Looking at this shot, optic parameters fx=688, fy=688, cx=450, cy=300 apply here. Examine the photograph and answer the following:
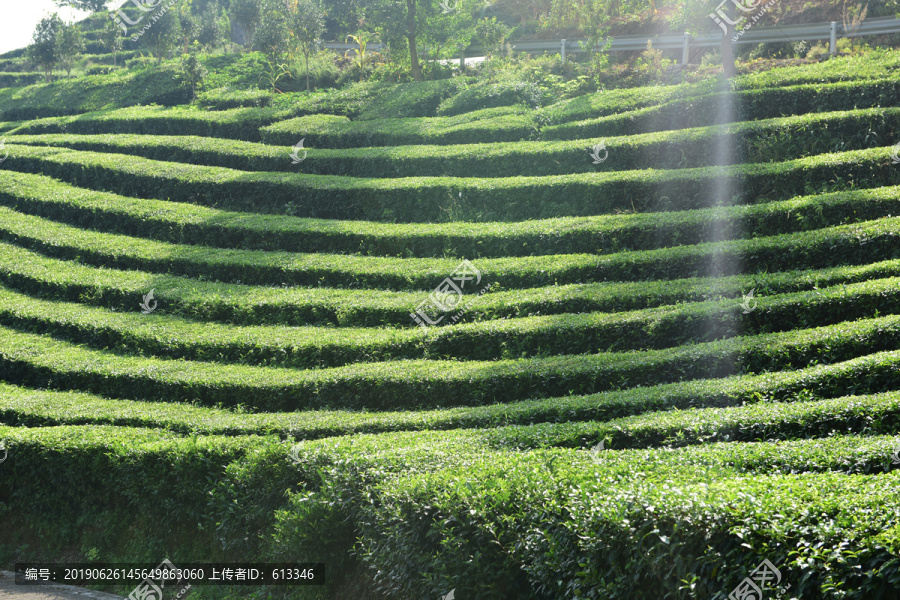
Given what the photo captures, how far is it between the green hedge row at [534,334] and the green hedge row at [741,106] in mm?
9311

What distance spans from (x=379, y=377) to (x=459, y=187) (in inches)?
345

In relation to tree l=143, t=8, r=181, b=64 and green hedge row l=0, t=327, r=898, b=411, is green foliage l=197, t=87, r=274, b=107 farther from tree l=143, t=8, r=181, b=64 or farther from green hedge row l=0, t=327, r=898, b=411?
green hedge row l=0, t=327, r=898, b=411

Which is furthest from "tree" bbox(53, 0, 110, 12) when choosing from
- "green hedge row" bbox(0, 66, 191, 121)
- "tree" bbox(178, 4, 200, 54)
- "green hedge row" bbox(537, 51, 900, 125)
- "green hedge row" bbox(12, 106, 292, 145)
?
"green hedge row" bbox(537, 51, 900, 125)

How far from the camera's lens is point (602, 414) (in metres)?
9.95

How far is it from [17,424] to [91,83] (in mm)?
30130

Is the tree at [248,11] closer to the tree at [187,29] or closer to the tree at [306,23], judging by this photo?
the tree at [187,29]

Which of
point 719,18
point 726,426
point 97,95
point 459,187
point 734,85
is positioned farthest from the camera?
point 97,95

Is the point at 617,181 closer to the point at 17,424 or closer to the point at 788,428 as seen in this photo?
the point at 788,428

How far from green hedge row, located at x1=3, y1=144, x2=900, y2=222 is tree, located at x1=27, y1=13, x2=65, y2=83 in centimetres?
2046

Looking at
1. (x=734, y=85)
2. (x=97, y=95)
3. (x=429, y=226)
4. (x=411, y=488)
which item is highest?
(x=97, y=95)

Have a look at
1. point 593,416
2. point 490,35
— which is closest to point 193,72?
point 490,35

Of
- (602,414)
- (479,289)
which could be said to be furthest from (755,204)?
(602,414)

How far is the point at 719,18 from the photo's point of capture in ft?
72.7

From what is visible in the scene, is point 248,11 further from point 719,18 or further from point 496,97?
point 719,18
